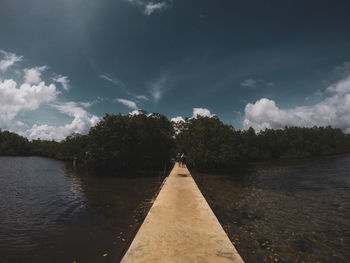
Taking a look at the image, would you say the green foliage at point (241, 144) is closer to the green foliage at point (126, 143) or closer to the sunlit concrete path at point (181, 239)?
the green foliage at point (126, 143)

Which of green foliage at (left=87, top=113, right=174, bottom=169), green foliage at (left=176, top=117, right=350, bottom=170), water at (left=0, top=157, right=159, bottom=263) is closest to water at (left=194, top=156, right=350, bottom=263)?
water at (left=0, top=157, right=159, bottom=263)

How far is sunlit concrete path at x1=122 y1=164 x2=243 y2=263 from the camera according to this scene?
4.32m

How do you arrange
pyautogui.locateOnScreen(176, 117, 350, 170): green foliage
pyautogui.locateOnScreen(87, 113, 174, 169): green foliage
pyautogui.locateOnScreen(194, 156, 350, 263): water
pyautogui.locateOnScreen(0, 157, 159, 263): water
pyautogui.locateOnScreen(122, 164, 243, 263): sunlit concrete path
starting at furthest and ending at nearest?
pyautogui.locateOnScreen(176, 117, 350, 170): green foliage
pyautogui.locateOnScreen(87, 113, 174, 169): green foliage
pyautogui.locateOnScreen(0, 157, 159, 263): water
pyautogui.locateOnScreen(194, 156, 350, 263): water
pyautogui.locateOnScreen(122, 164, 243, 263): sunlit concrete path

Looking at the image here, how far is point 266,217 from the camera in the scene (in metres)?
9.77

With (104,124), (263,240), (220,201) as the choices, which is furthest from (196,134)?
(263,240)

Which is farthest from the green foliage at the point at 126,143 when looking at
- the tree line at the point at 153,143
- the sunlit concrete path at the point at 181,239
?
the sunlit concrete path at the point at 181,239

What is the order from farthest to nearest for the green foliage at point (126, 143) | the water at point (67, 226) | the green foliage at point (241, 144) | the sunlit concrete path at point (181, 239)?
the green foliage at point (241, 144)
the green foliage at point (126, 143)
the water at point (67, 226)
the sunlit concrete path at point (181, 239)

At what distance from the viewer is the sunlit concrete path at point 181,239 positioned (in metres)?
4.32

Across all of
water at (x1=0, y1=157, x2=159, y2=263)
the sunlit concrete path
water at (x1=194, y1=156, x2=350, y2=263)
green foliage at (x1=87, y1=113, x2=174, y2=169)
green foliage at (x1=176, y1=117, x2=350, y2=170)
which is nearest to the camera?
the sunlit concrete path

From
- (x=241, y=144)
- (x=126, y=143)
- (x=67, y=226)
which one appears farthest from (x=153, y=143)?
(x=67, y=226)

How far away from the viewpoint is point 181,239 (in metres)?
5.14

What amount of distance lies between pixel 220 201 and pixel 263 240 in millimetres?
5970

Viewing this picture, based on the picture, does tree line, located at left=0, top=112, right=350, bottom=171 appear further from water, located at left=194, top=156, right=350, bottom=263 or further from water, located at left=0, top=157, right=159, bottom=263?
water, located at left=194, top=156, right=350, bottom=263

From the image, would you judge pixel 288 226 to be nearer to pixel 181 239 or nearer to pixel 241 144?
pixel 181 239
